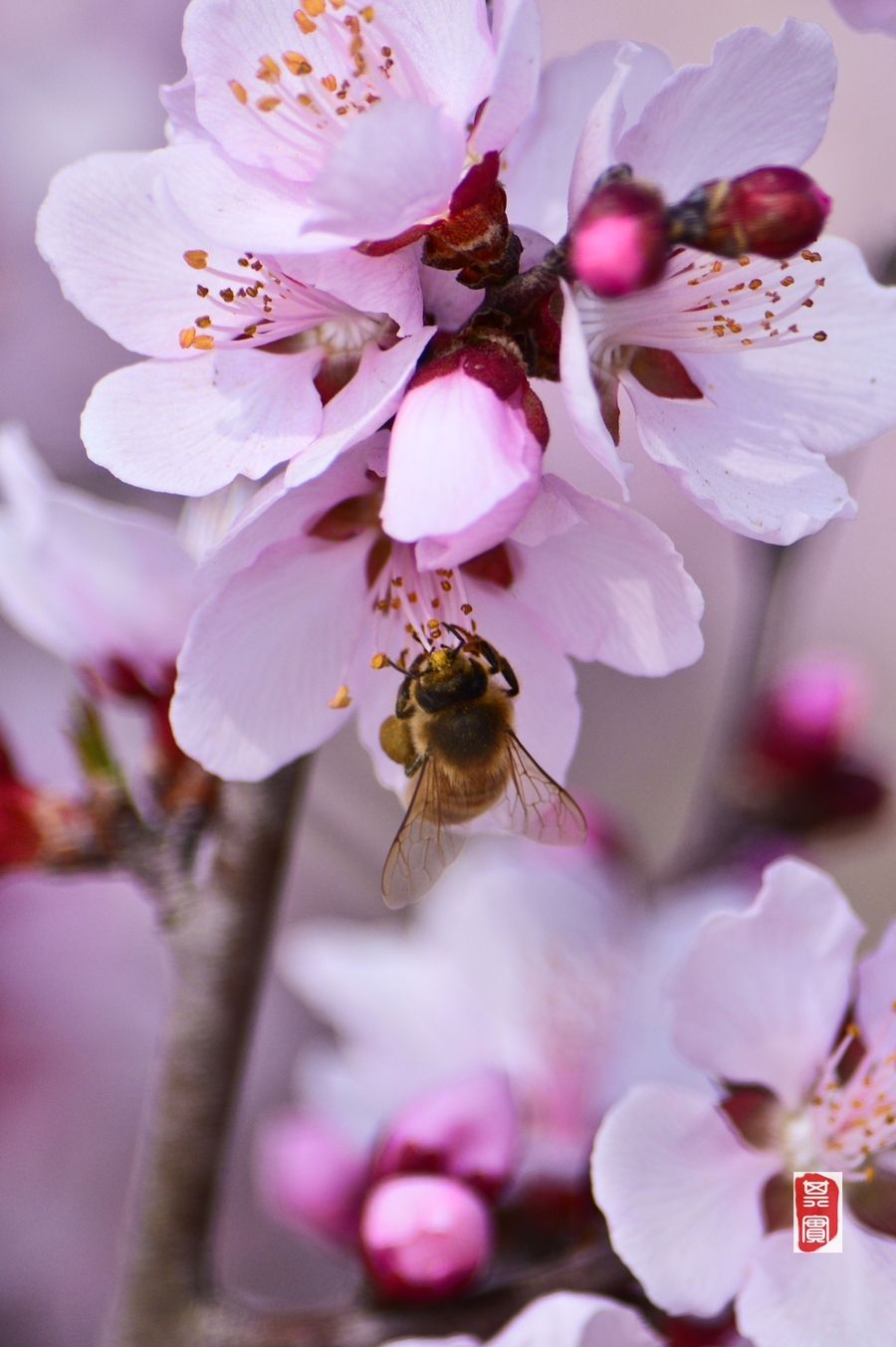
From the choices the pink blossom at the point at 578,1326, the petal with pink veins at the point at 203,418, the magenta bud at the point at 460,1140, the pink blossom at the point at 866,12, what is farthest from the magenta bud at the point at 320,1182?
the pink blossom at the point at 866,12

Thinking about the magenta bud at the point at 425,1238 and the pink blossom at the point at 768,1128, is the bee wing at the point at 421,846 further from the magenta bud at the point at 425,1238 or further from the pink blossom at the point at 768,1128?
the magenta bud at the point at 425,1238


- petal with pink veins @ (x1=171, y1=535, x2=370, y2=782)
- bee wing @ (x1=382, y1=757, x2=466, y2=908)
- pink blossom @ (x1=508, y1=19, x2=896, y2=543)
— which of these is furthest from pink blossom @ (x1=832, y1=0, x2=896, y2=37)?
bee wing @ (x1=382, y1=757, x2=466, y2=908)

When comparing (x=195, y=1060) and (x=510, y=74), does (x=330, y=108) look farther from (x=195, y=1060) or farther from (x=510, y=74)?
(x=195, y=1060)

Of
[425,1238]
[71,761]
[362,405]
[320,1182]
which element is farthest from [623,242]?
[71,761]

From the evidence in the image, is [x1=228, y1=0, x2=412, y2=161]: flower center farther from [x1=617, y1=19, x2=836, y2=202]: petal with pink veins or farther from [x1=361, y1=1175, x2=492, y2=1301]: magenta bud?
[x1=361, y1=1175, x2=492, y2=1301]: magenta bud

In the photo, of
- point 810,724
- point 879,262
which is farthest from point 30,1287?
point 879,262

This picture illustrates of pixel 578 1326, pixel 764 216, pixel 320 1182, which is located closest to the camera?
pixel 764 216
